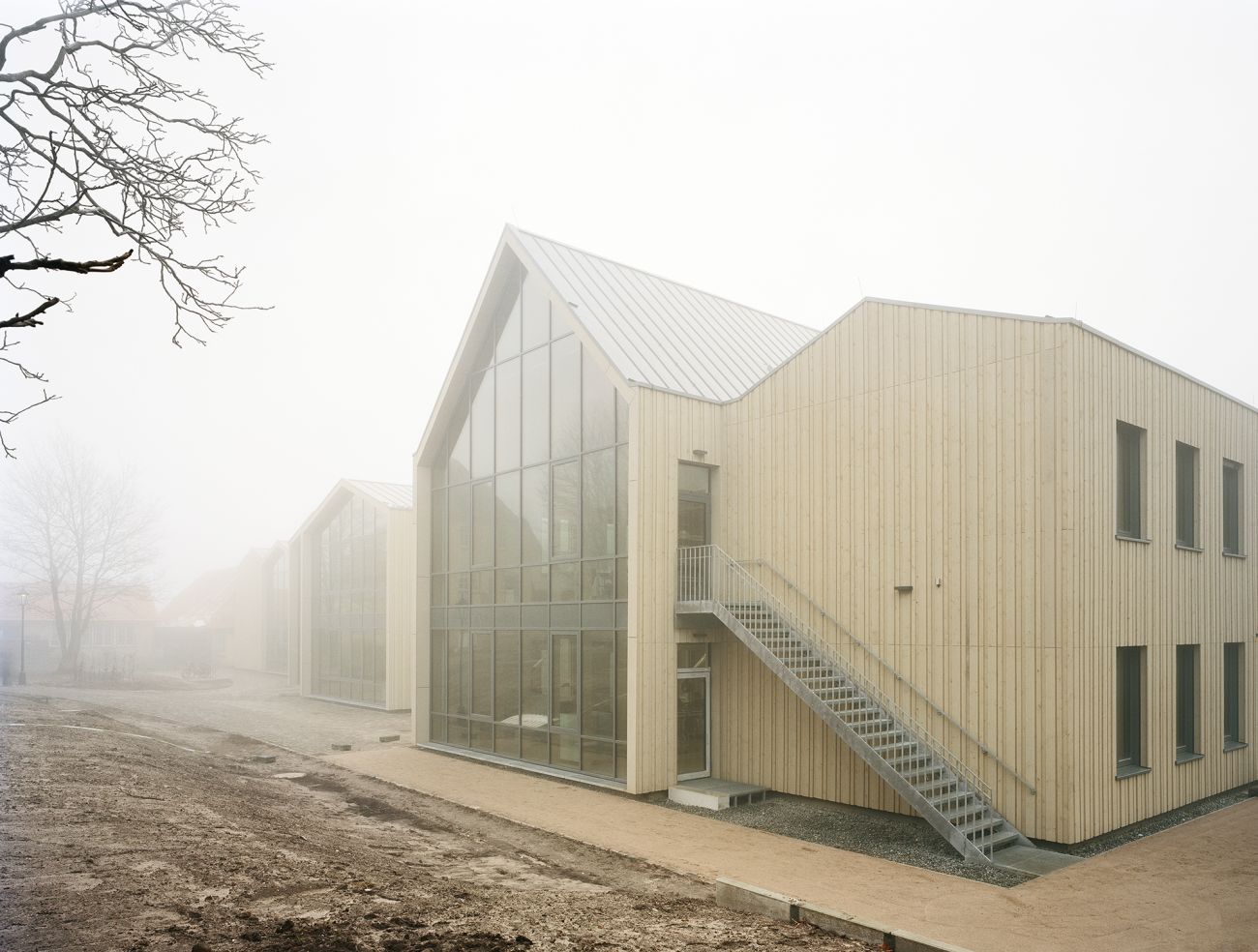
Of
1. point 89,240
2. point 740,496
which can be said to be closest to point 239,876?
point 89,240

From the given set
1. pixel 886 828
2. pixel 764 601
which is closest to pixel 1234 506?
pixel 764 601

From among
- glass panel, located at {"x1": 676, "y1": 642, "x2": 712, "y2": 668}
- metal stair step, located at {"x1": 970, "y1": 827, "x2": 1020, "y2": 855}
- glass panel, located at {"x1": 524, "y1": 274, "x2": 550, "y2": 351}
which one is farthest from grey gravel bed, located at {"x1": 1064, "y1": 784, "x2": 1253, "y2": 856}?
glass panel, located at {"x1": 524, "y1": 274, "x2": 550, "y2": 351}

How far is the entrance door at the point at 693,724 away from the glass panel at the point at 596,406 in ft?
14.5

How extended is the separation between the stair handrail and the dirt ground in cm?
466

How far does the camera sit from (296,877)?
9.71m

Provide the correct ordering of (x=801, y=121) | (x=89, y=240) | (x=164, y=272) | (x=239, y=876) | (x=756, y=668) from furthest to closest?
1. (x=801, y=121)
2. (x=756, y=668)
3. (x=239, y=876)
4. (x=89, y=240)
5. (x=164, y=272)

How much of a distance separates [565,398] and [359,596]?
17.2 m

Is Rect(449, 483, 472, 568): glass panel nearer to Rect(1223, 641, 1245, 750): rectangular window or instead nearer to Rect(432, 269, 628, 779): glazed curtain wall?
Rect(432, 269, 628, 779): glazed curtain wall

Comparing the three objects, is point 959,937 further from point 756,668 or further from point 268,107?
point 268,107

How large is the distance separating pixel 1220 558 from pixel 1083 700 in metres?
6.13

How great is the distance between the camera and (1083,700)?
12.3 m

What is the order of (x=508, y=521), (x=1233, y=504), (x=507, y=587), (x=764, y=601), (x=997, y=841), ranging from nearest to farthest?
(x=997, y=841)
(x=764, y=601)
(x=1233, y=504)
(x=507, y=587)
(x=508, y=521)

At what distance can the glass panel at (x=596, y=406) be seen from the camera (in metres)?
17.1

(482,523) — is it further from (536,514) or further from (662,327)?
(662,327)
